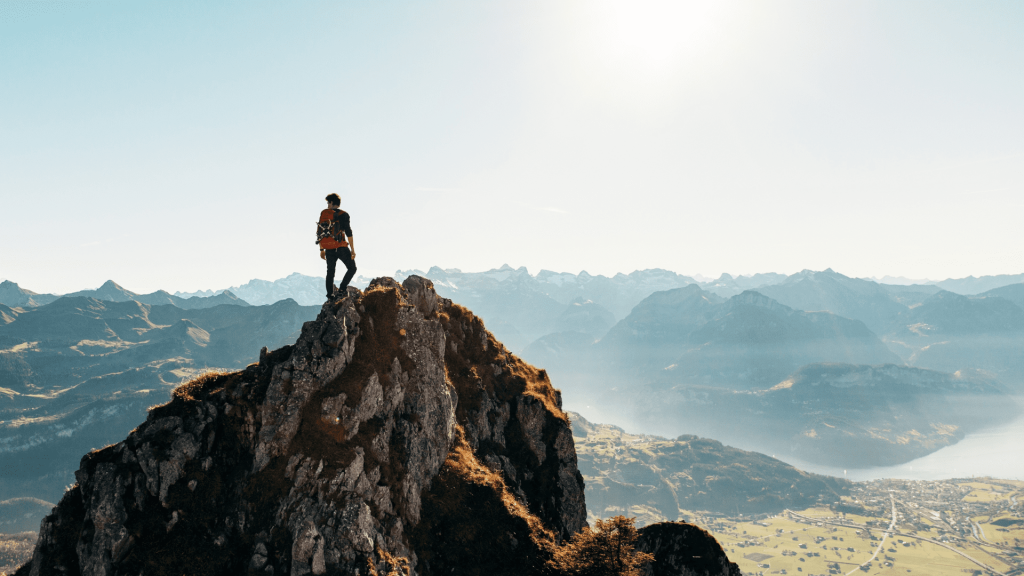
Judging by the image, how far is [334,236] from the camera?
33.8 meters

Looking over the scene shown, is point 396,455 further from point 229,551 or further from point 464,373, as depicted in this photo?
point 464,373

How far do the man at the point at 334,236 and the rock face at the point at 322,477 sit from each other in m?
2.81

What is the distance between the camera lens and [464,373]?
43750mm

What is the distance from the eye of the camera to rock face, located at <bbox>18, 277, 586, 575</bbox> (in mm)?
24594

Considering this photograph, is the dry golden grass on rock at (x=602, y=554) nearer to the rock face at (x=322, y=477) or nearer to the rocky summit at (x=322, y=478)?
the rocky summit at (x=322, y=478)

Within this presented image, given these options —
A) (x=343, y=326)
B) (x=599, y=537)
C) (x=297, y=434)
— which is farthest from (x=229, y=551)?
(x=599, y=537)

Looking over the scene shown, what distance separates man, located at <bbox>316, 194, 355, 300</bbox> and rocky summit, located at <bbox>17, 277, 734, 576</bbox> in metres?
2.78

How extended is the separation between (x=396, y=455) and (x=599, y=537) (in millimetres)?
14294

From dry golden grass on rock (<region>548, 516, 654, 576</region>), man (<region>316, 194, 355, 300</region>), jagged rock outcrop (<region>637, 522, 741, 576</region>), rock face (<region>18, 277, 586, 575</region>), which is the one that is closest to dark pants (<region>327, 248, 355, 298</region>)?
man (<region>316, 194, 355, 300</region>)

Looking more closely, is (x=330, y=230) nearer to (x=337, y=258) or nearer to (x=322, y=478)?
(x=337, y=258)

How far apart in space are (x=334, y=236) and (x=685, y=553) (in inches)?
1739

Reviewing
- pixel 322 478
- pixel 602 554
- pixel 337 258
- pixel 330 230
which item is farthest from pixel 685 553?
pixel 330 230

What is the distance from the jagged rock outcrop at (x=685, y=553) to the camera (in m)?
45.9

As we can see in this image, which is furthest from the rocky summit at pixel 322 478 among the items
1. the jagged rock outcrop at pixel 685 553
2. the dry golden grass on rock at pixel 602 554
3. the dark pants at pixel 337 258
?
the jagged rock outcrop at pixel 685 553
